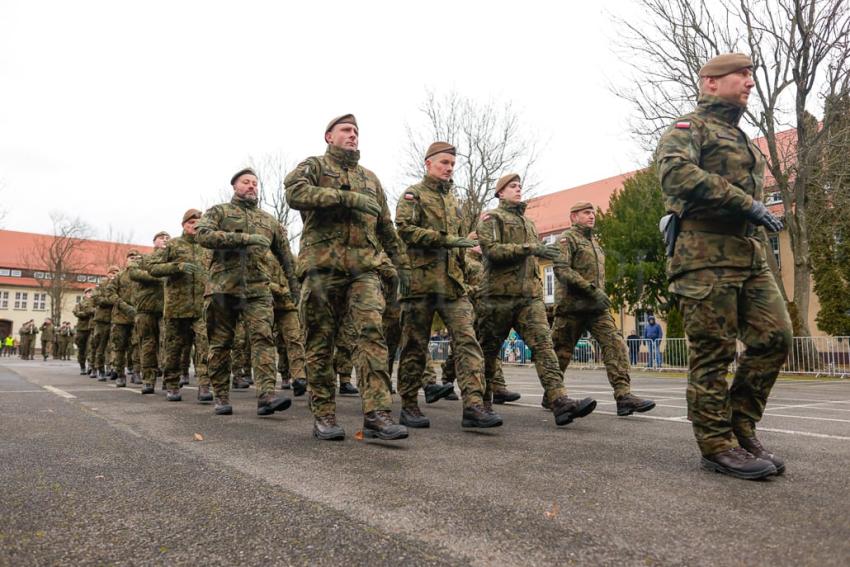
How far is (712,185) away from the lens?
3293mm

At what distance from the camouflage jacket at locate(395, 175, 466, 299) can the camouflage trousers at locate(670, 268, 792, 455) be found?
2.13m

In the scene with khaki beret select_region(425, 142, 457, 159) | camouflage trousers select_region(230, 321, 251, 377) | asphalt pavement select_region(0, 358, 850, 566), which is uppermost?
khaki beret select_region(425, 142, 457, 159)

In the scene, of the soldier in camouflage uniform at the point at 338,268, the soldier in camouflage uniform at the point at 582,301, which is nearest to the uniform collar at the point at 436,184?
the soldier in camouflage uniform at the point at 338,268

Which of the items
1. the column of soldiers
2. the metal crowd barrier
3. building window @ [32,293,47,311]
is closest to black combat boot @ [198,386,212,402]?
the column of soldiers

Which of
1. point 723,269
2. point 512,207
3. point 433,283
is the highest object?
point 512,207

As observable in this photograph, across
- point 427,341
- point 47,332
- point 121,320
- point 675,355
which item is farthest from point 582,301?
point 47,332

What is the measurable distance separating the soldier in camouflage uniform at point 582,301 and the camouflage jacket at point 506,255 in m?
0.60

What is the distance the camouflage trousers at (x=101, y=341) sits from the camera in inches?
521

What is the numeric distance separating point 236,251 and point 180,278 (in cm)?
201

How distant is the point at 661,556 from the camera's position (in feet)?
6.61

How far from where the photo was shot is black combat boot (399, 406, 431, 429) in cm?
516

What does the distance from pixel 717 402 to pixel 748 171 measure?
126 cm

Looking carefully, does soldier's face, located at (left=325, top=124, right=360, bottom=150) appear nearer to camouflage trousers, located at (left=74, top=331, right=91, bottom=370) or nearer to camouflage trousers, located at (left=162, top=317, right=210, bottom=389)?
camouflage trousers, located at (left=162, top=317, right=210, bottom=389)

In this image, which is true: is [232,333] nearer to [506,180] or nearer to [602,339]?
[506,180]
